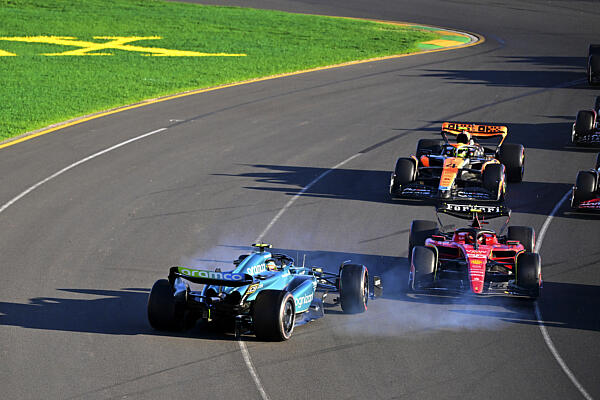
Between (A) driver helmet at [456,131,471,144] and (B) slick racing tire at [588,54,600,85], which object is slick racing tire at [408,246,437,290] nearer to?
(A) driver helmet at [456,131,471,144]

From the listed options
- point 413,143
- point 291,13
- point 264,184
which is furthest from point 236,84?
Answer: point 291,13

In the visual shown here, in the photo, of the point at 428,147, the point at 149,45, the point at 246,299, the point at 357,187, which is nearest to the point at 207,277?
the point at 246,299

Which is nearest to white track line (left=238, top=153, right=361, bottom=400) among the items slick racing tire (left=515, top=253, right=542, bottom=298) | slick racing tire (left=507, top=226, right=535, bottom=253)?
slick racing tire (left=515, top=253, right=542, bottom=298)

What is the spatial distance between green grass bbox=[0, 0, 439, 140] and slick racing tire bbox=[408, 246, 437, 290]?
18.9 m

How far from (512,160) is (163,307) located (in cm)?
1376

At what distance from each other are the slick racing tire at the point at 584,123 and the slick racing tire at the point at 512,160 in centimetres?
465

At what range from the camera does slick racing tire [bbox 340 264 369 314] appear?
16266mm

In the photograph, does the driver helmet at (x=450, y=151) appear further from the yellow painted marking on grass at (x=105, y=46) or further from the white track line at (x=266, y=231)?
the yellow painted marking on grass at (x=105, y=46)

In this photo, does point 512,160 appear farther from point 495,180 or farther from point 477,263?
point 477,263

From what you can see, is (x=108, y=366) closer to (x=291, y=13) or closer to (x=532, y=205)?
(x=532, y=205)

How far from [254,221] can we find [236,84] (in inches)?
767

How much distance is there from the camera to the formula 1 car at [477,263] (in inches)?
659

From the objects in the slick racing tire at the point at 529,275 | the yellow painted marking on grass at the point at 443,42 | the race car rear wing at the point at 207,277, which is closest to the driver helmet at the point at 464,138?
the slick racing tire at the point at 529,275

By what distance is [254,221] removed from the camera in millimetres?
22641
